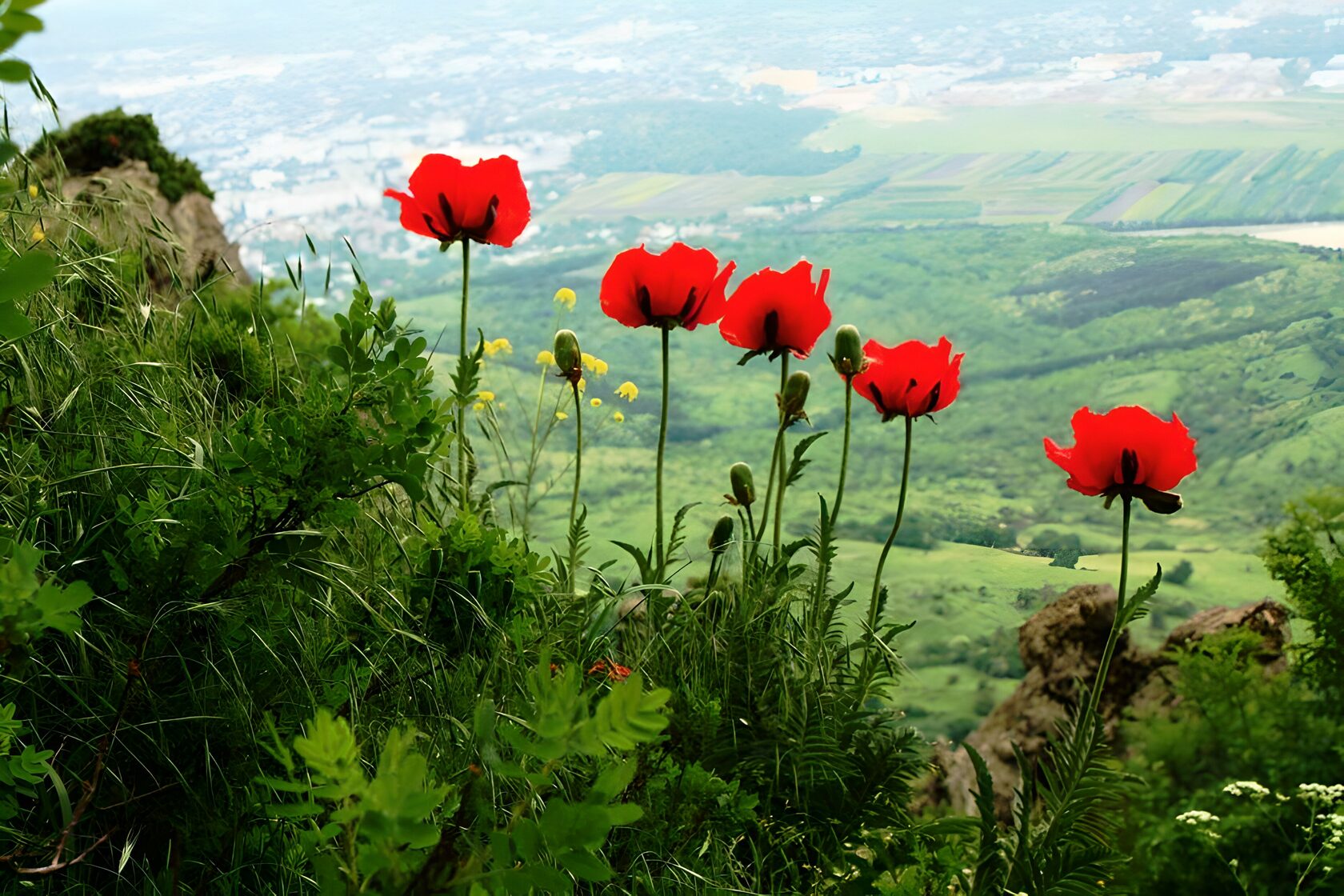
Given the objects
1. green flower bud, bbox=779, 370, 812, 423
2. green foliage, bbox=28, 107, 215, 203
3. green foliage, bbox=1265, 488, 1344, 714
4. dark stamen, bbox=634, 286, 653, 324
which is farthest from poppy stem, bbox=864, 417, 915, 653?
green foliage, bbox=28, 107, 215, 203

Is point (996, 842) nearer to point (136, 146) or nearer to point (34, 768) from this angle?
point (34, 768)

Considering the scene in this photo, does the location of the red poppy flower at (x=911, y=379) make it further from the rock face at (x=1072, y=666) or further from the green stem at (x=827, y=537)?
the rock face at (x=1072, y=666)

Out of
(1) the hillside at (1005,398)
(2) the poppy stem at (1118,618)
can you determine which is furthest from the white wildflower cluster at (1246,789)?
(1) the hillside at (1005,398)

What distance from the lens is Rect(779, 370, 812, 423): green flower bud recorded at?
1.45 meters

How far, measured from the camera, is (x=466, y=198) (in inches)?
61.0

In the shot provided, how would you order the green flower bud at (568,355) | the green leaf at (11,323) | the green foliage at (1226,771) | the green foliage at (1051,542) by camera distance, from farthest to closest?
the green foliage at (1051,542) < the green foliage at (1226,771) < the green flower bud at (568,355) < the green leaf at (11,323)

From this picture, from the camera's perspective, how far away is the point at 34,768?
815 mm

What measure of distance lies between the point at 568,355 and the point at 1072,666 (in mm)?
1594

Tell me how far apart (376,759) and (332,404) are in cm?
37

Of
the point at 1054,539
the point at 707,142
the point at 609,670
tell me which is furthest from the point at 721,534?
the point at 707,142

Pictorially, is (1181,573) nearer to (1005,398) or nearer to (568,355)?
(1005,398)

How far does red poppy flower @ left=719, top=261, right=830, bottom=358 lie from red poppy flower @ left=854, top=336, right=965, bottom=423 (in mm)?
95

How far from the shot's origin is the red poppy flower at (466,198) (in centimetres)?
154

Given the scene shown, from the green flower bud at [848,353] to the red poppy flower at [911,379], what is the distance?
0.02 meters
